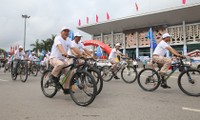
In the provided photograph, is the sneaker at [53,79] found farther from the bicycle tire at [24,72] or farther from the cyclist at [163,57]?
the bicycle tire at [24,72]

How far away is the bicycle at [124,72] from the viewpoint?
7.84m

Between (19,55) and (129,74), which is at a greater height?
(19,55)

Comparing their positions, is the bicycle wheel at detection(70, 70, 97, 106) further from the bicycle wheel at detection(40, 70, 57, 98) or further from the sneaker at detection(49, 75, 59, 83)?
the bicycle wheel at detection(40, 70, 57, 98)

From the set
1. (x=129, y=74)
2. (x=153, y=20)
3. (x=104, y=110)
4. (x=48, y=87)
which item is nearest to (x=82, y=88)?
(x=104, y=110)

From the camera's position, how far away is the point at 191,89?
5.08m

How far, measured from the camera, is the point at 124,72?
8.11 meters

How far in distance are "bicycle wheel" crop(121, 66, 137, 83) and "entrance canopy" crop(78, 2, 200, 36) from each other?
3108 centimetres

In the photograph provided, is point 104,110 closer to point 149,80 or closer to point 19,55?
point 149,80

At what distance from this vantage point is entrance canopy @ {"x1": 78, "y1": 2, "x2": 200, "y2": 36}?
116ft

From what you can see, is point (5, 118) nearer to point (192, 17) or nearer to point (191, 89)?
point (191, 89)

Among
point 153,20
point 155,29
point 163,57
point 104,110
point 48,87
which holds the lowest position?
point 104,110

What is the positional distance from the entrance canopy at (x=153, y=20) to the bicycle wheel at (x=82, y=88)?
35.0m

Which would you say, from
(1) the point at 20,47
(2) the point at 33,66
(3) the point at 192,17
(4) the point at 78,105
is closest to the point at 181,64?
(4) the point at 78,105

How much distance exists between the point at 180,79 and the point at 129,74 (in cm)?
295
